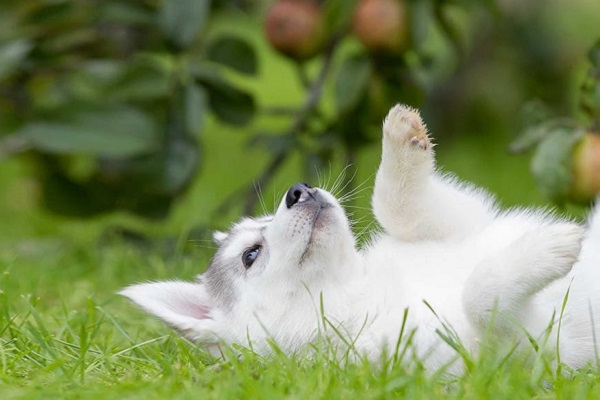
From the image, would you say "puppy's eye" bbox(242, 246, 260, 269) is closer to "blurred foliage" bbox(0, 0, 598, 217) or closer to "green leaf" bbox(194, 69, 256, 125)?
"blurred foliage" bbox(0, 0, 598, 217)

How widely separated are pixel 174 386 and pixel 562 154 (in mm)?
2098

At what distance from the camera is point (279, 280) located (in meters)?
3.59

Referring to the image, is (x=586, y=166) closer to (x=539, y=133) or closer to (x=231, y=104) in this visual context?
(x=539, y=133)

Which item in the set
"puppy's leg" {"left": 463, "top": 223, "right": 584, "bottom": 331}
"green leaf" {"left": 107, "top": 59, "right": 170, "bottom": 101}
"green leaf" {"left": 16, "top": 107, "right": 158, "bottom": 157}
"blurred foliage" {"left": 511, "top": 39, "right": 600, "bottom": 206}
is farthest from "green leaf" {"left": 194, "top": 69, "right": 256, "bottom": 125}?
"puppy's leg" {"left": 463, "top": 223, "right": 584, "bottom": 331}

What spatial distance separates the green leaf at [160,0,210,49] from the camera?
18.5 feet

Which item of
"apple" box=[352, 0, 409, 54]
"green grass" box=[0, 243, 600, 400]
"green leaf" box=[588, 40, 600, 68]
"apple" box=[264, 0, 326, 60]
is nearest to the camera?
"green grass" box=[0, 243, 600, 400]

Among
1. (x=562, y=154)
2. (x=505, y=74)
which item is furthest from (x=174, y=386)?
(x=505, y=74)

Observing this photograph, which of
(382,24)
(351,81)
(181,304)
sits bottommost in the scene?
(181,304)

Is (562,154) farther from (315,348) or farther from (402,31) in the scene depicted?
(315,348)

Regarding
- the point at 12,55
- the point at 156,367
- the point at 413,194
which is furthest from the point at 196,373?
the point at 12,55

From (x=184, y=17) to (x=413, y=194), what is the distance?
7.11 ft

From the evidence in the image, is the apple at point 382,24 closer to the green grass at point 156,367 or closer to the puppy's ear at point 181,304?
the green grass at point 156,367

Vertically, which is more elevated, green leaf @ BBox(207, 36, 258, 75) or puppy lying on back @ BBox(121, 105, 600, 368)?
green leaf @ BBox(207, 36, 258, 75)

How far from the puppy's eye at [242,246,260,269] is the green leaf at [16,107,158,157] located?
196 cm
